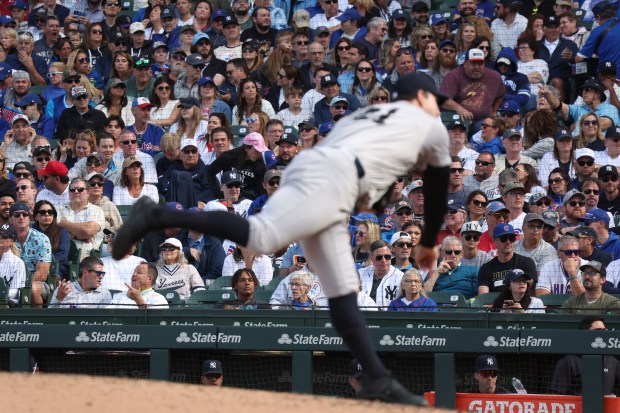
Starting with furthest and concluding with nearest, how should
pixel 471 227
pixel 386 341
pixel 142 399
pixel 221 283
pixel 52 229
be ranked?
pixel 52 229 → pixel 221 283 → pixel 471 227 → pixel 386 341 → pixel 142 399

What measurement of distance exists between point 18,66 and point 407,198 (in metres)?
6.50

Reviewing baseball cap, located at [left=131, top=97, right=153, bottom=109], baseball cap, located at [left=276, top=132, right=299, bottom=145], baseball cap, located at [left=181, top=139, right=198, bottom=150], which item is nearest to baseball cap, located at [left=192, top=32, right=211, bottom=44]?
baseball cap, located at [left=131, top=97, right=153, bottom=109]

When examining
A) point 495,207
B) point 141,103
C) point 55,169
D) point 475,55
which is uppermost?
point 475,55

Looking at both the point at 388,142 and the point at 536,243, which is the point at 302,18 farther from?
the point at 388,142

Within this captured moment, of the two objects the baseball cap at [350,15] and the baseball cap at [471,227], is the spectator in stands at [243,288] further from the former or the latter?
the baseball cap at [350,15]

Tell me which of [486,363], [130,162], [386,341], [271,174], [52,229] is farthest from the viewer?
[130,162]

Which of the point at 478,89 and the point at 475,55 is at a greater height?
the point at 475,55

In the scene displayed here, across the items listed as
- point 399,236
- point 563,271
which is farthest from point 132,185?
point 563,271

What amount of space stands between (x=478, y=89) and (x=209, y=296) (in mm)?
4471

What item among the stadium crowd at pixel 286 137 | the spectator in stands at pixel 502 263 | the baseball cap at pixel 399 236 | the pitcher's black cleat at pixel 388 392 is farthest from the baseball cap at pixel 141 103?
the pitcher's black cleat at pixel 388 392

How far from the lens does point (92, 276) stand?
988 cm

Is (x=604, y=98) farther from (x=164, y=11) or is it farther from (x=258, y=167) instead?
(x=164, y=11)

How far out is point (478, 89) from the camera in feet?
42.1

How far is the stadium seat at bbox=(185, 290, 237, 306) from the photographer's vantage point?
32.0 ft
